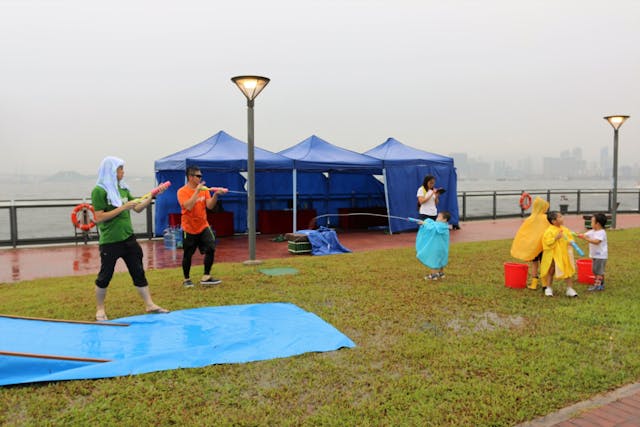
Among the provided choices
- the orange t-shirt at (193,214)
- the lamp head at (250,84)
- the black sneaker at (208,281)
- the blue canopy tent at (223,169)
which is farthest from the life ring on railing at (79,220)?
the orange t-shirt at (193,214)

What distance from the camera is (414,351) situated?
13.9 feet

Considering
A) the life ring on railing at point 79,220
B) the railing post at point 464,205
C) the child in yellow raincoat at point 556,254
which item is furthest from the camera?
the railing post at point 464,205

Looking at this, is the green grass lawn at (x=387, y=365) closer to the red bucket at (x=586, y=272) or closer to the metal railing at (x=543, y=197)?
the red bucket at (x=586, y=272)

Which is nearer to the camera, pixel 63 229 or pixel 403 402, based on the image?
pixel 403 402

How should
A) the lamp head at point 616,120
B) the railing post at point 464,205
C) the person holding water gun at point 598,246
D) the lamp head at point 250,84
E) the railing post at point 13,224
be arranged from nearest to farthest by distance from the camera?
1. the person holding water gun at point 598,246
2. the lamp head at point 250,84
3. the railing post at point 13,224
4. the lamp head at point 616,120
5. the railing post at point 464,205

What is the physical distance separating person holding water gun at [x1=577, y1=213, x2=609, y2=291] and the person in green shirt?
17.7 ft

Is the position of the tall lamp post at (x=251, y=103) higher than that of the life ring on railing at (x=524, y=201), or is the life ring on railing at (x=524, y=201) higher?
the tall lamp post at (x=251, y=103)

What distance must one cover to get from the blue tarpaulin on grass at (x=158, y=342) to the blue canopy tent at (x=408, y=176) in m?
9.59

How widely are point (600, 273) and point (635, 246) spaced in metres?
5.16

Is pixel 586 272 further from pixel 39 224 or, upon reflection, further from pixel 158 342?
pixel 39 224

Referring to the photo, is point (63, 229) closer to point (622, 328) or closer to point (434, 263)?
point (434, 263)

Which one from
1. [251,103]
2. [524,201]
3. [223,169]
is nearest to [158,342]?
[251,103]

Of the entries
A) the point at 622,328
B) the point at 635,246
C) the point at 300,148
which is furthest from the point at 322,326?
the point at 300,148

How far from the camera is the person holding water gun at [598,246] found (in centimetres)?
633
